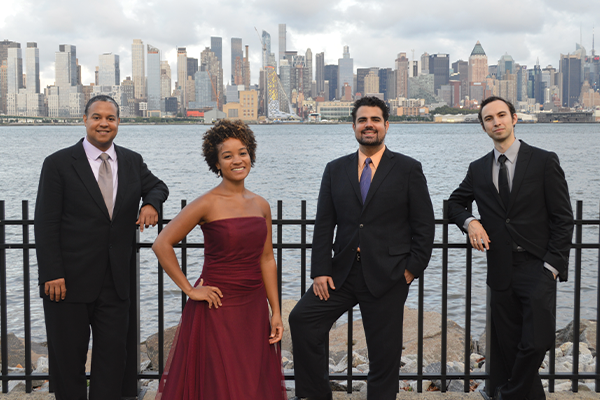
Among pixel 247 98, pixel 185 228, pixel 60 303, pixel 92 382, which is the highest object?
pixel 247 98

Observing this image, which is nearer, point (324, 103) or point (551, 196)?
point (551, 196)

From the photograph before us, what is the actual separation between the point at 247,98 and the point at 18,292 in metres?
165

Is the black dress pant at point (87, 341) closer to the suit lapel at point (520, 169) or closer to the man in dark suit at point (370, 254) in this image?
the man in dark suit at point (370, 254)

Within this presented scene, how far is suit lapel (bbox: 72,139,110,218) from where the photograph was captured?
395cm

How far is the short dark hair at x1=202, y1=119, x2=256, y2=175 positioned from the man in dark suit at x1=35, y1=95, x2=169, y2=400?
28.2 inches

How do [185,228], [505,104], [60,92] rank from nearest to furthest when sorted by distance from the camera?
[185,228] < [505,104] < [60,92]

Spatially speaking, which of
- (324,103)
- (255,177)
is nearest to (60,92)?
(324,103)

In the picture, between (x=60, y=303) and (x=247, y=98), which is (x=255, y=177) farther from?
(x=247, y=98)

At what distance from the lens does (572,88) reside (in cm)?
19400

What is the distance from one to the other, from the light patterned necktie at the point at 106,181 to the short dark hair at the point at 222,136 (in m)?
0.81

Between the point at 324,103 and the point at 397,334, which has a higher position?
the point at 324,103

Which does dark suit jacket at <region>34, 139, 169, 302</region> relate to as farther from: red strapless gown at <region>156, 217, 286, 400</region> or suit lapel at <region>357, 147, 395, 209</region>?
suit lapel at <region>357, 147, 395, 209</region>

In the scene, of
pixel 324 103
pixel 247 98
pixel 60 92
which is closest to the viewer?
pixel 60 92

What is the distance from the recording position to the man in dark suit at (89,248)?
12.7ft
